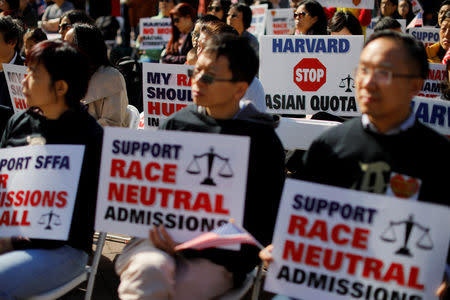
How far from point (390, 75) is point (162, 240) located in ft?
4.09

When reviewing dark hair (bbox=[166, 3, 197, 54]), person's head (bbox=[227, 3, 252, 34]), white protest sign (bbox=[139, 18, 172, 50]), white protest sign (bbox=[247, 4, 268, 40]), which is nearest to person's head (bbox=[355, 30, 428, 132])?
person's head (bbox=[227, 3, 252, 34])

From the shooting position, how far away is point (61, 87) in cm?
304

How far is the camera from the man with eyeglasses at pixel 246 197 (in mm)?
2504

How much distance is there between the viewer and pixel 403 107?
8.09 ft

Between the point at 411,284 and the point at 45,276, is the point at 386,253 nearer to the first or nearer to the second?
the point at 411,284

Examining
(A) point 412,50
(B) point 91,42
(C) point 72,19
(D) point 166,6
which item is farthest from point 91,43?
(D) point 166,6

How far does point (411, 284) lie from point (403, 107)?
757mm

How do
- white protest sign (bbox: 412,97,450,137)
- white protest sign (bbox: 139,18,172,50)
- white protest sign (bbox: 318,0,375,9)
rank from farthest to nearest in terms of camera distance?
1. white protest sign (bbox: 139,18,172,50)
2. white protest sign (bbox: 318,0,375,9)
3. white protest sign (bbox: 412,97,450,137)

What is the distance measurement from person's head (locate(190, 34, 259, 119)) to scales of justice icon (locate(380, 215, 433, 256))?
1.03 meters

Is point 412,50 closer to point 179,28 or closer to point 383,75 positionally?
point 383,75

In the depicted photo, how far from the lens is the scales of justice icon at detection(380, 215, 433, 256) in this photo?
222cm

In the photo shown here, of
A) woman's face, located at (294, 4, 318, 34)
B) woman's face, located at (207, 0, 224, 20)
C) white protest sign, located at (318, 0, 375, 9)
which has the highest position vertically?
white protest sign, located at (318, 0, 375, 9)

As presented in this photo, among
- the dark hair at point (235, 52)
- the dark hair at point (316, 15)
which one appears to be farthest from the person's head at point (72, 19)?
the dark hair at point (235, 52)

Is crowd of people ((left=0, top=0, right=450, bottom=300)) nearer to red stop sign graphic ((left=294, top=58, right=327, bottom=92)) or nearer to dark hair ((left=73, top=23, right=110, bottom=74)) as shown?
dark hair ((left=73, top=23, right=110, bottom=74))
